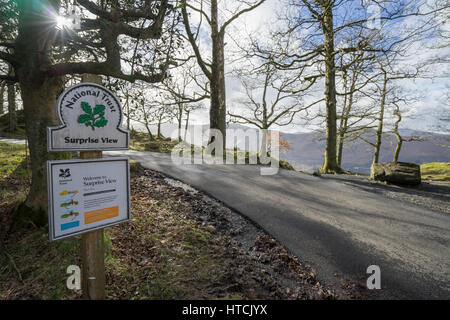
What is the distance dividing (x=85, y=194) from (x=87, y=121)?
0.72 metres

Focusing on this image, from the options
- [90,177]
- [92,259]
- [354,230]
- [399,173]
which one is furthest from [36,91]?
[399,173]

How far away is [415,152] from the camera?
172 metres

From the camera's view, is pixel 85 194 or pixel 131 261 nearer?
pixel 85 194

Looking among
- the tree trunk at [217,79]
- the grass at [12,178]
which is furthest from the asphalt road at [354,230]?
the tree trunk at [217,79]

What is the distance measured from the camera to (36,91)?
11.4ft

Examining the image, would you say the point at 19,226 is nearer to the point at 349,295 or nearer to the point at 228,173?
the point at 349,295

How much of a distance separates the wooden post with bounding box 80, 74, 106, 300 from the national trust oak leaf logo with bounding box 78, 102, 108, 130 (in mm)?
287

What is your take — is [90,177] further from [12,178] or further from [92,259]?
[12,178]

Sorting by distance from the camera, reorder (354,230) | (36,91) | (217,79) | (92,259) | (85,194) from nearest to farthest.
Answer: (85,194) < (92,259) < (36,91) < (354,230) < (217,79)

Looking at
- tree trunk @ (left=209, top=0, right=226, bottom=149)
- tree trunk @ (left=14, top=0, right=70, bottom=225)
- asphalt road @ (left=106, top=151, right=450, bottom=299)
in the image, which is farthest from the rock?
tree trunk @ (left=14, top=0, right=70, bottom=225)

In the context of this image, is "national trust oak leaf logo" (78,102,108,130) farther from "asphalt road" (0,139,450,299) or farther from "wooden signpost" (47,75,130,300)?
"asphalt road" (0,139,450,299)

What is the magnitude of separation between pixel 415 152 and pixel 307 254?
766 feet

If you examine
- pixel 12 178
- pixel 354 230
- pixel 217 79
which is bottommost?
pixel 354 230

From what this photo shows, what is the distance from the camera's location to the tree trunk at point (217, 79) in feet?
39.9
